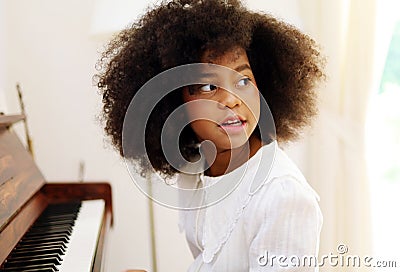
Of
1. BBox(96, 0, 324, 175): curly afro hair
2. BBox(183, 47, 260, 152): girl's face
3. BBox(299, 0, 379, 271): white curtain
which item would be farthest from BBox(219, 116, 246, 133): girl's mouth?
BBox(299, 0, 379, 271): white curtain

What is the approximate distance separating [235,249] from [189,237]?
27 cm

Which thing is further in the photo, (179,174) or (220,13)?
(179,174)

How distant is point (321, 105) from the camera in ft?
7.03

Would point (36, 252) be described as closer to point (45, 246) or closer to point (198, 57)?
point (45, 246)

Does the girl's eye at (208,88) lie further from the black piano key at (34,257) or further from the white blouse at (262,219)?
the black piano key at (34,257)

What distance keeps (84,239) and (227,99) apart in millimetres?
522

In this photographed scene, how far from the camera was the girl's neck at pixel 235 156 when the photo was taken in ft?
3.82

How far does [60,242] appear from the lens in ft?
4.17

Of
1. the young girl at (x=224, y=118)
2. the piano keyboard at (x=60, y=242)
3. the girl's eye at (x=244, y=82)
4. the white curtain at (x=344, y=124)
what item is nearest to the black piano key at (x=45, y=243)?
the piano keyboard at (x=60, y=242)

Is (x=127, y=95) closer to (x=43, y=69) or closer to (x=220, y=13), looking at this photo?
(x=220, y=13)

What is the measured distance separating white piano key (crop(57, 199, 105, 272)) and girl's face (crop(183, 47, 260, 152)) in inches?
14.8

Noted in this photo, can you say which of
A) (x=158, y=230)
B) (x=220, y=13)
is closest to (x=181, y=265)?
(x=158, y=230)

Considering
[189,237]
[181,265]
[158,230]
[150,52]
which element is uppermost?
[150,52]

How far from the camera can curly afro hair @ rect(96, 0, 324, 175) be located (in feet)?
3.60
